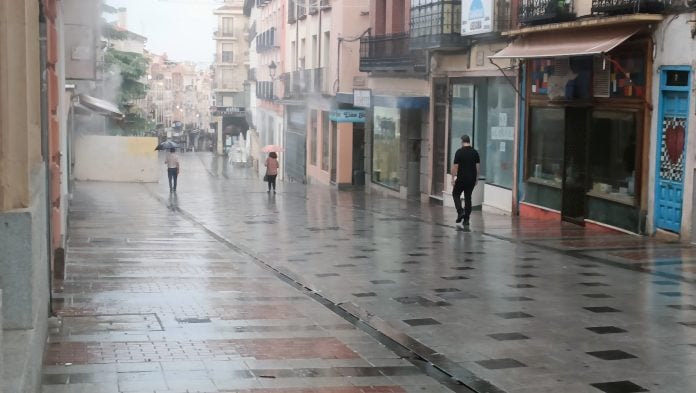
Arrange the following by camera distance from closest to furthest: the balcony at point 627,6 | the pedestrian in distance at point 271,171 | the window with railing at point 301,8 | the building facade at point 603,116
Answer: the balcony at point 627,6 → the building facade at point 603,116 → the pedestrian in distance at point 271,171 → the window with railing at point 301,8

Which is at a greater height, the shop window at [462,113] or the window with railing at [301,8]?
the window with railing at [301,8]

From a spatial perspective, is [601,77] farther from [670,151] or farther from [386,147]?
[386,147]

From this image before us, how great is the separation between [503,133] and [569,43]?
475 cm

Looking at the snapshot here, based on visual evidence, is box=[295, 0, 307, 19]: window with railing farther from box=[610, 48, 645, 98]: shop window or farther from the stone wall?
box=[610, 48, 645, 98]: shop window

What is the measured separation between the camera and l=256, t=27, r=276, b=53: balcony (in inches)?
2323

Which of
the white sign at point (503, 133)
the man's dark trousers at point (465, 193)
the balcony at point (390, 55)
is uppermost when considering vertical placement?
the balcony at point (390, 55)

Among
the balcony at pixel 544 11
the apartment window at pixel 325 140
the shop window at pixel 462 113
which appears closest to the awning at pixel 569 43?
the balcony at pixel 544 11

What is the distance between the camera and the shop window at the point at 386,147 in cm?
3105

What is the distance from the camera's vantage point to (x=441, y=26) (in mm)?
24516

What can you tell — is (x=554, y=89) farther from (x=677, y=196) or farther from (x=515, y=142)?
(x=677, y=196)

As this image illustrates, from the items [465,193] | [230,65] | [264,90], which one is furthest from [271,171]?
[230,65]

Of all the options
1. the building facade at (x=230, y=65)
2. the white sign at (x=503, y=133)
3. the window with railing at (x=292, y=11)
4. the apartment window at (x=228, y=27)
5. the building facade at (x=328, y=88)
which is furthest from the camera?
the apartment window at (x=228, y=27)

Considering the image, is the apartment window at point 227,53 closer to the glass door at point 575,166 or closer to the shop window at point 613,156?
the glass door at point 575,166

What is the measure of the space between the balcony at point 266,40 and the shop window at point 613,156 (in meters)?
41.4
